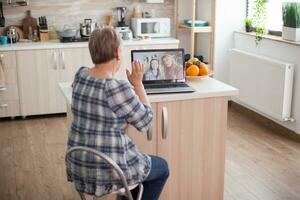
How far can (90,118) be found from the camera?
6.46ft

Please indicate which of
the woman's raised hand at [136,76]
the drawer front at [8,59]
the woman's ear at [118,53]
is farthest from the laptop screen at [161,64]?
the drawer front at [8,59]

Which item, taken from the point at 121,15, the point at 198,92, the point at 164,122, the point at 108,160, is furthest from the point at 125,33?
the point at 108,160

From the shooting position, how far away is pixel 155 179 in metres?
2.22

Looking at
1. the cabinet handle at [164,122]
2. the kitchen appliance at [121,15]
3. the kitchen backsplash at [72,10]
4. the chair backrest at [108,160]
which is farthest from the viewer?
the kitchen appliance at [121,15]

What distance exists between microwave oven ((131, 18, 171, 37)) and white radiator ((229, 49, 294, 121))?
880 millimetres

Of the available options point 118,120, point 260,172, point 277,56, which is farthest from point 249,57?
point 118,120

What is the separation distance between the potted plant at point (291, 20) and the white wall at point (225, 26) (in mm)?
1004

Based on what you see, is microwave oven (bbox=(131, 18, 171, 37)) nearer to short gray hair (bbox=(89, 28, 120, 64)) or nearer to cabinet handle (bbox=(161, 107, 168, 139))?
cabinet handle (bbox=(161, 107, 168, 139))

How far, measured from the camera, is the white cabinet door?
4922 mm

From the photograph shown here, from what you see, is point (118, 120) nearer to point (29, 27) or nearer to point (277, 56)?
point (277, 56)

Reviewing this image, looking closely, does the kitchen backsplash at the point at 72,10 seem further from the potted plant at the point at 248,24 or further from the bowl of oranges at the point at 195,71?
the bowl of oranges at the point at 195,71

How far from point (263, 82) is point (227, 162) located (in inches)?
49.8

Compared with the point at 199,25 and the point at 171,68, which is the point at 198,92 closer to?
the point at 171,68

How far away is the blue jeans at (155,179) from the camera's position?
7.22ft
